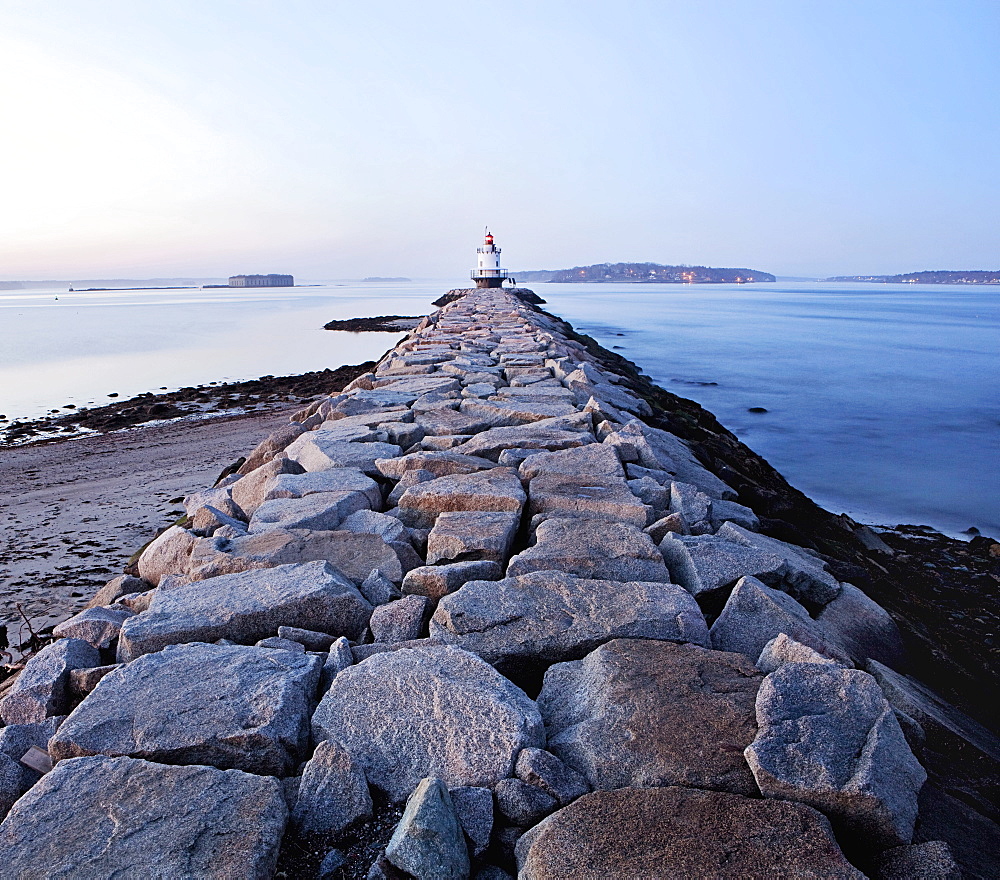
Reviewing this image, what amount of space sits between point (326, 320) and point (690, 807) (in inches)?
1302

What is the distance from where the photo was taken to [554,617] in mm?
1774

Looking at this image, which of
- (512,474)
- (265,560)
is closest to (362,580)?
(265,560)

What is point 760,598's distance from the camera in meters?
1.88

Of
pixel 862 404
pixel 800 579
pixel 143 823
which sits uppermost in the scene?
pixel 143 823

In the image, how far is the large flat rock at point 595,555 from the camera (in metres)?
2.06

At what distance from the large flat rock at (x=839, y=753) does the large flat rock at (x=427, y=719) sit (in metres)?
0.43

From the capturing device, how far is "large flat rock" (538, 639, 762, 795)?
1.26m

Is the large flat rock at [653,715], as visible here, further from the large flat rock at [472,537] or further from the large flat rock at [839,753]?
the large flat rock at [472,537]

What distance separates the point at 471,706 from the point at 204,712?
522 millimetres

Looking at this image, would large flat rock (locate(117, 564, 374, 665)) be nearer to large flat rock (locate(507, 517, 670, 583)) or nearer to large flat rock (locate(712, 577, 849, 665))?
large flat rock (locate(507, 517, 670, 583))

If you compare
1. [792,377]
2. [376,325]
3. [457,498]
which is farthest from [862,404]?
[376,325]

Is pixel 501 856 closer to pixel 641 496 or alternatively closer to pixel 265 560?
pixel 265 560

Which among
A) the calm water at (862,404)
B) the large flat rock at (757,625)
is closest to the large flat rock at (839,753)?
the large flat rock at (757,625)

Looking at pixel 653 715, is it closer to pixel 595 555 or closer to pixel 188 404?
pixel 595 555
